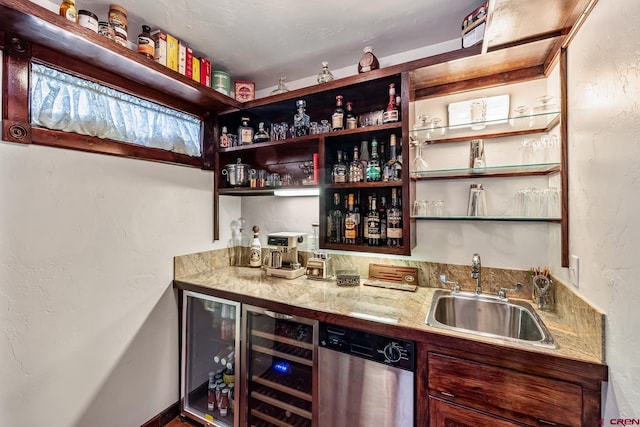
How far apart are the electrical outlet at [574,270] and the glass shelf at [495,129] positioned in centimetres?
67

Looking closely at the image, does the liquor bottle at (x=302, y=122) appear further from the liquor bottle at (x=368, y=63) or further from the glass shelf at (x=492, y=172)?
the glass shelf at (x=492, y=172)

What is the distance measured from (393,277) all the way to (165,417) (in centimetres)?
184

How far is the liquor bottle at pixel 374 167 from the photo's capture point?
166 centimetres

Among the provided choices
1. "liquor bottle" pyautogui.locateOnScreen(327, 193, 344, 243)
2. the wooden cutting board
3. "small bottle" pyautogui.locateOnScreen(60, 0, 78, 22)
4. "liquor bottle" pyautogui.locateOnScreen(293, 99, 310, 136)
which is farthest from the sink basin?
"small bottle" pyautogui.locateOnScreen(60, 0, 78, 22)

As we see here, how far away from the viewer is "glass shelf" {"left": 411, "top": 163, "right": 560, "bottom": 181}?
137 cm

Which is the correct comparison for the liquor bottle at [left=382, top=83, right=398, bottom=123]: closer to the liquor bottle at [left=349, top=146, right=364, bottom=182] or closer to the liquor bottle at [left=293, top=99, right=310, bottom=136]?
the liquor bottle at [left=349, top=146, right=364, bottom=182]

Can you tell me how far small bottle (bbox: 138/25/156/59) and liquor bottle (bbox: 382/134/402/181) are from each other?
1.48m

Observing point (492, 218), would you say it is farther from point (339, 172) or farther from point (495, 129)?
point (339, 172)

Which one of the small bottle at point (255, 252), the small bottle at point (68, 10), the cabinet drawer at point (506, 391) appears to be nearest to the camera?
the cabinet drawer at point (506, 391)

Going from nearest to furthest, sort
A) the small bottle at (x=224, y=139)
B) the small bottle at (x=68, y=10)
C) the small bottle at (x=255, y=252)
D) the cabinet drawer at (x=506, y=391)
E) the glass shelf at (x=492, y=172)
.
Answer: the cabinet drawer at (x=506, y=391) → the small bottle at (x=68, y=10) → the glass shelf at (x=492, y=172) → the small bottle at (x=224, y=139) → the small bottle at (x=255, y=252)

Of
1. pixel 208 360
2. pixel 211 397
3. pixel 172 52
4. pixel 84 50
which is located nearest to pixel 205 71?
pixel 172 52

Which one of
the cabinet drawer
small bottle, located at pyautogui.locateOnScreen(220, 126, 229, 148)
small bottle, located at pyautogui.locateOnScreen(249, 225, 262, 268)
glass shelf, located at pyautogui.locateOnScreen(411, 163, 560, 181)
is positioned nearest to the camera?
the cabinet drawer

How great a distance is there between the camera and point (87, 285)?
4.83ft

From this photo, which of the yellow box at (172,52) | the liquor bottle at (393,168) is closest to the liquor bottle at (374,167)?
the liquor bottle at (393,168)
